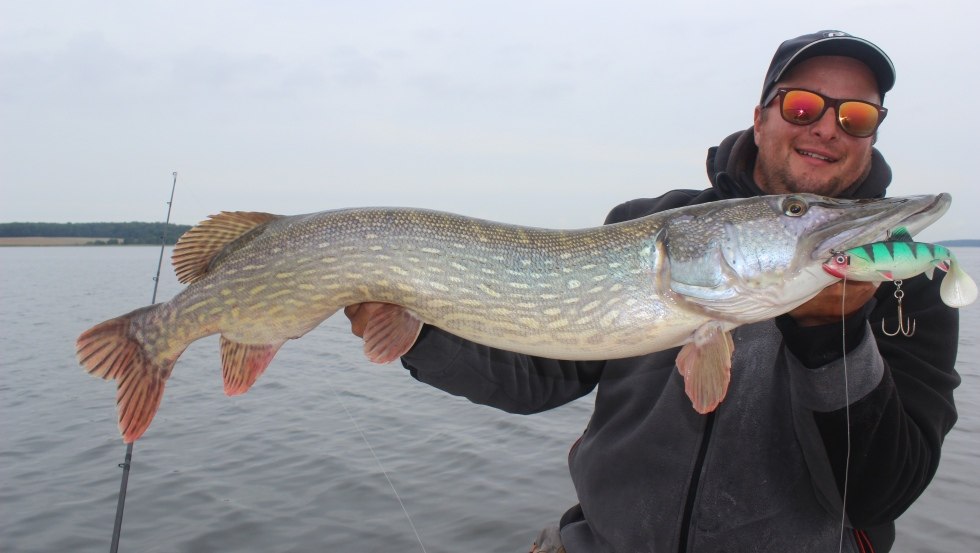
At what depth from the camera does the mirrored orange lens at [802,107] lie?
8.79ft

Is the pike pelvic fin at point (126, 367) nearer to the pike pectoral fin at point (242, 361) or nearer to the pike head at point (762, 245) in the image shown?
the pike pectoral fin at point (242, 361)

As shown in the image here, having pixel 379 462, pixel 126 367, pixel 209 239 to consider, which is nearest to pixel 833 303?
pixel 209 239

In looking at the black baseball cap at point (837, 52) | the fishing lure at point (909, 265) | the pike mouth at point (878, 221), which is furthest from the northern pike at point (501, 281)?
the black baseball cap at point (837, 52)

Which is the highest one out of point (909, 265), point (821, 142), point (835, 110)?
point (835, 110)

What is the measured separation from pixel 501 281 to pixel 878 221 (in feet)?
3.64

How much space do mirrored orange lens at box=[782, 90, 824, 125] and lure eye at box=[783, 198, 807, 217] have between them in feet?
2.48

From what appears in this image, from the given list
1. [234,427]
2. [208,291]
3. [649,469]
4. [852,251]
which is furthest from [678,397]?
[234,427]

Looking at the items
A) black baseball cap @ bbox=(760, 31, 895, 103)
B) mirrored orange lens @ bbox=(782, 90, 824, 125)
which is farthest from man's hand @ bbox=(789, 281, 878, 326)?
black baseball cap @ bbox=(760, 31, 895, 103)

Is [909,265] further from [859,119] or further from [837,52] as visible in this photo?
[837,52]

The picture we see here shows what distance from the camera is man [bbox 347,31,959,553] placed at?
2.01 meters

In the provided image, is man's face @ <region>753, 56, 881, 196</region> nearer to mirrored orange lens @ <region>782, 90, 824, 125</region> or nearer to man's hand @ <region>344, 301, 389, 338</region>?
mirrored orange lens @ <region>782, 90, 824, 125</region>

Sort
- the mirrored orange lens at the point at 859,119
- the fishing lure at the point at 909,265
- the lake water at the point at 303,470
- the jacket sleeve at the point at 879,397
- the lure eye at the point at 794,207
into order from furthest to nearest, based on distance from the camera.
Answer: the lake water at the point at 303,470, the mirrored orange lens at the point at 859,119, the lure eye at the point at 794,207, the jacket sleeve at the point at 879,397, the fishing lure at the point at 909,265

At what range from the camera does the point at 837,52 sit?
274cm

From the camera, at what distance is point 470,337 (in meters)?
2.35
